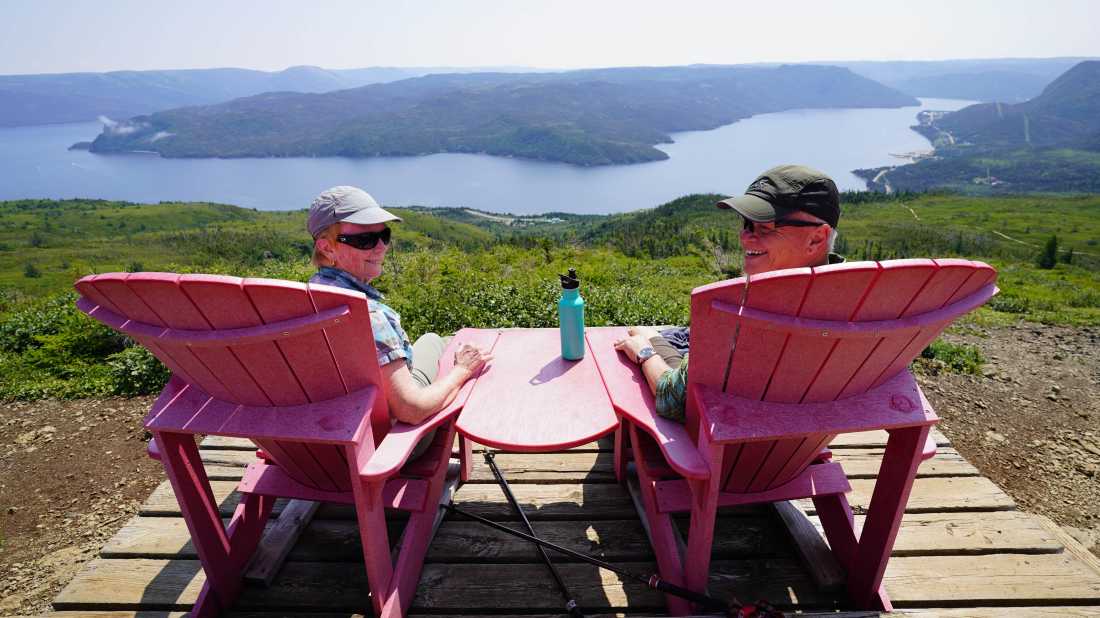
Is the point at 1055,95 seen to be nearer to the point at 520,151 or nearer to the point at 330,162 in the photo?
the point at 520,151

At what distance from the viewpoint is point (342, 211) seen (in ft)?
7.47

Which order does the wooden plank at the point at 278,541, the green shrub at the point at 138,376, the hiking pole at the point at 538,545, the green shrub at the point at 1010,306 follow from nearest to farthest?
1. the hiking pole at the point at 538,545
2. the wooden plank at the point at 278,541
3. the green shrub at the point at 138,376
4. the green shrub at the point at 1010,306

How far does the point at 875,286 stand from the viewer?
151 cm

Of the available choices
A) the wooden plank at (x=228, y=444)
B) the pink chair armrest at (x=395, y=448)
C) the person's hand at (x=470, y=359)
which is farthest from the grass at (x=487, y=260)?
the pink chair armrest at (x=395, y=448)

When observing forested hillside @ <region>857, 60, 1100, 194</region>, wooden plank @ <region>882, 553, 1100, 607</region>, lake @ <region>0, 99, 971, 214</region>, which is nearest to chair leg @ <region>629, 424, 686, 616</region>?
wooden plank @ <region>882, 553, 1100, 607</region>

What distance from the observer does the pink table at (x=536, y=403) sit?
7.07ft

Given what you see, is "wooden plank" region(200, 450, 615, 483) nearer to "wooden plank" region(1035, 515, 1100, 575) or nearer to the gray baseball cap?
the gray baseball cap

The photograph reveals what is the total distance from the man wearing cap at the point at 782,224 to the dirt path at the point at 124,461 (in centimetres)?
302

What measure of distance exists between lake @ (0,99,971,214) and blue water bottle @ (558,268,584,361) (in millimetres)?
108150

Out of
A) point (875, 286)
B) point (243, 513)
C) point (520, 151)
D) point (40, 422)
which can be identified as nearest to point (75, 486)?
point (40, 422)

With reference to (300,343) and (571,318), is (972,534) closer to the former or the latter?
(571,318)

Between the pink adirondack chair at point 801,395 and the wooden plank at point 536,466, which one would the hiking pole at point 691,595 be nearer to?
the pink adirondack chair at point 801,395

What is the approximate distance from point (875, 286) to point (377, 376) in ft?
5.34

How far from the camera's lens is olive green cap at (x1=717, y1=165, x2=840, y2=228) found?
203cm
